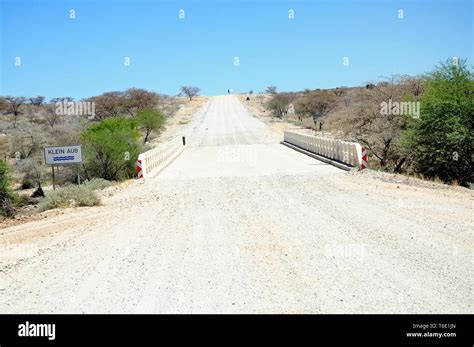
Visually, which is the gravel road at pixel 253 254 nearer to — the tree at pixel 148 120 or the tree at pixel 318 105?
the tree at pixel 148 120

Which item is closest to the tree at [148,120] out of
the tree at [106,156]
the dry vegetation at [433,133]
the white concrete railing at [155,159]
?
the white concrete railing at [155,159]

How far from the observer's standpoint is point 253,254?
8.52 m

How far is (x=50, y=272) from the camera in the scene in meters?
8.07

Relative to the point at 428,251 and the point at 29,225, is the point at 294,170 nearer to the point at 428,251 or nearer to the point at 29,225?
the point at 29,225

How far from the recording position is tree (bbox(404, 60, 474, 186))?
2381 centimetres

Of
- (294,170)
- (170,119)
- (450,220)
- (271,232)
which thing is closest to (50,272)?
(271,232)

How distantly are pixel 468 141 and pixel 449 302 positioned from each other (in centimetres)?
1964

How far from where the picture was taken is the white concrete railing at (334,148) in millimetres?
20516

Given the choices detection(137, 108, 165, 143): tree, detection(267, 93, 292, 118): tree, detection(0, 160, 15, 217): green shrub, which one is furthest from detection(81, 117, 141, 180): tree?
detection(267, 93, 292, 118): tree

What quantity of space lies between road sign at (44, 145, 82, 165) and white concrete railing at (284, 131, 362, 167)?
1055 centimetres

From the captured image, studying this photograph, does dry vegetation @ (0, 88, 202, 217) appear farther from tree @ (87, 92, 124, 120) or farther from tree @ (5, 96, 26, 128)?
tree @ (5, 96, 26, 128)

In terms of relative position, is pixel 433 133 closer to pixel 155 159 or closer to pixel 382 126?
pixel 382 126

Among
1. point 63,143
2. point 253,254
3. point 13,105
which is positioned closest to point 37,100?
point 13,105

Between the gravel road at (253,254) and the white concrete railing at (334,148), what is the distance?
507 cm
